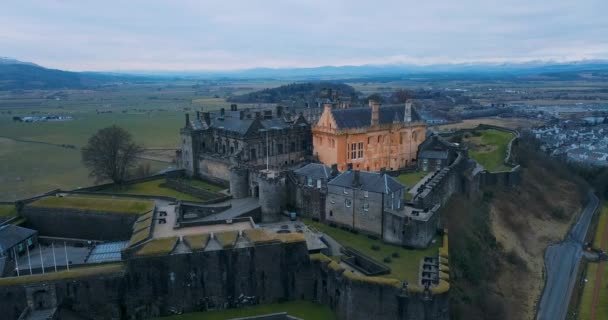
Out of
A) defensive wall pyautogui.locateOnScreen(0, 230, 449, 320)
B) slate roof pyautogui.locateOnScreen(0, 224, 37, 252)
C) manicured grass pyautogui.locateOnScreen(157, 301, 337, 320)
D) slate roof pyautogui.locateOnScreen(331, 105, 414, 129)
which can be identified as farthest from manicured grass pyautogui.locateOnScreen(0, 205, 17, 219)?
slate roof pyautogui.locateOnScreen(331, 105, 414, 129)

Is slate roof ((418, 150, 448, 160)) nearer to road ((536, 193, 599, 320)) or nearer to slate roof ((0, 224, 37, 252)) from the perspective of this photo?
road ((536, 193, 599, 320))

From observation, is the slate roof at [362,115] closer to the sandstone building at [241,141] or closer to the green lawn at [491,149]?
the sandstone building at [241,141]

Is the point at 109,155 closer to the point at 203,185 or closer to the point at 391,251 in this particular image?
the point at 203,185

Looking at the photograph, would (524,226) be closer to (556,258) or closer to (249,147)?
(556,258)

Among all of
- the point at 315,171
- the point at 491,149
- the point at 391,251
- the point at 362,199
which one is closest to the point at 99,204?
the point at 315,171

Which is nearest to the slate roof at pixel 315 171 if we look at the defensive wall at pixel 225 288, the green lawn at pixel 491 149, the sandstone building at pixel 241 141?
the sandstone building at pixel 241 141

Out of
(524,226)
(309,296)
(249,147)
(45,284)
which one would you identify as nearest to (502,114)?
(524,226)

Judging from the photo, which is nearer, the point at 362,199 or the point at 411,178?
the point at 362,199
